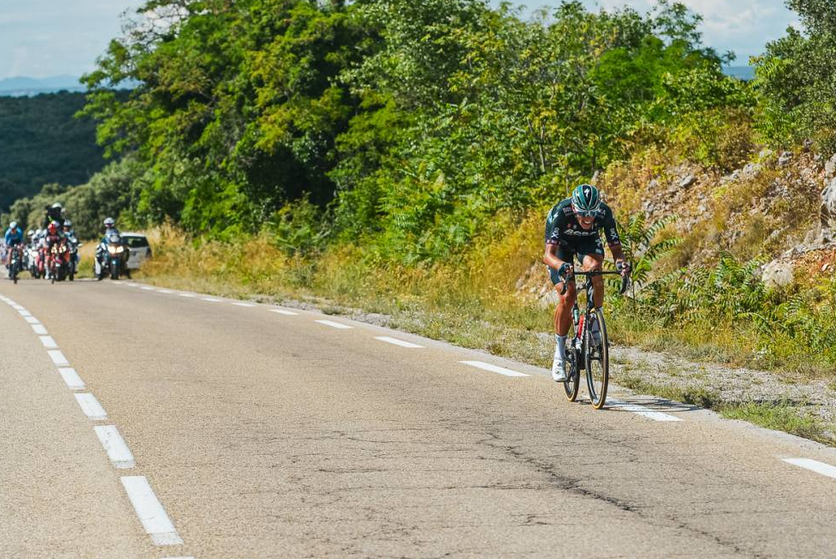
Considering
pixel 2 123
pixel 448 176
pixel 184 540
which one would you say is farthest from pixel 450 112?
pixel 2 123

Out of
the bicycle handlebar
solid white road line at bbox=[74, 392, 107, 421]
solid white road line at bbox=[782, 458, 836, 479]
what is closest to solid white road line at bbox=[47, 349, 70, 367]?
solid white road line at bbox=[74, 392, 107, 421]

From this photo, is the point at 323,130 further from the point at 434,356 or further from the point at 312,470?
the point at 312,470

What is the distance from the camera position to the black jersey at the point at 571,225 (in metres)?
9.41

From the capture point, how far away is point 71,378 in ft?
37.3

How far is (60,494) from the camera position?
6.41 m

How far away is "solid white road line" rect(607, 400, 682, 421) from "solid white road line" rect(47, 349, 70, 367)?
602cm

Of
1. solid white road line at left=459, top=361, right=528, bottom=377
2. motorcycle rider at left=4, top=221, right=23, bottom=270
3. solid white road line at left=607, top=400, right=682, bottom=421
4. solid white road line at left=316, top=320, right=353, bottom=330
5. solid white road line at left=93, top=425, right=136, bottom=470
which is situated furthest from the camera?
motorcycle rider at left=4, top=221, right=23, bottom=270

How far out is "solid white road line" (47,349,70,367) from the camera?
12.7 metres

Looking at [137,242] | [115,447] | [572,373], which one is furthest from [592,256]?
[137,242]

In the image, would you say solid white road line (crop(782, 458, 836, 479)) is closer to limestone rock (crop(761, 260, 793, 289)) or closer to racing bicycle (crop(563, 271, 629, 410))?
racing bicycle (crop(563, 271, 629, 410))

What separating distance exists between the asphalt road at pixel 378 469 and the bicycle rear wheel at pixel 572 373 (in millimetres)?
220

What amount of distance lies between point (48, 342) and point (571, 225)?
798 cm

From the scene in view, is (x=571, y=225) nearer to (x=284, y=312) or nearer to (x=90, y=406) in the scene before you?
(x=90, y=406)

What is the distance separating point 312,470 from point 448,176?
55.3 ft
